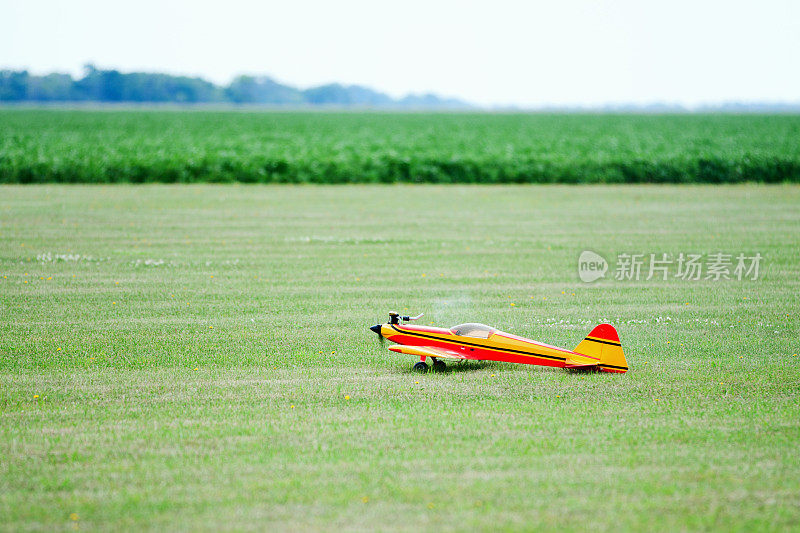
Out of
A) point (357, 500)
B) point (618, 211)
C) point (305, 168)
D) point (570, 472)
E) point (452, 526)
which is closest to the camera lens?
point (452, 526)

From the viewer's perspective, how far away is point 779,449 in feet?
23.6

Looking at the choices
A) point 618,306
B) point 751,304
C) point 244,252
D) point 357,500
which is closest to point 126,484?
point 357,500

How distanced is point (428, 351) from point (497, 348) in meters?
0.85

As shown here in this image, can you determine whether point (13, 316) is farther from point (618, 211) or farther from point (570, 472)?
point (618, 211)

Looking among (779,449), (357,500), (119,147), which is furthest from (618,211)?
(119,147)

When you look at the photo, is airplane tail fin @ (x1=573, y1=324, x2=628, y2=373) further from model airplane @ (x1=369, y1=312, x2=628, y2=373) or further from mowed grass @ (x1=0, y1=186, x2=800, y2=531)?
mowed grass @ (x1=0, y1=186, x2=800, y2=531)

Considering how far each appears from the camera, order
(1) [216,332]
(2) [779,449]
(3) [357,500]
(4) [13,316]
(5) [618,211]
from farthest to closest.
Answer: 1. (5) [618,211]
2. (4) [13,316]
3. (1) [216,332]
4. (2) [779,449]
5. (3) [357,500]

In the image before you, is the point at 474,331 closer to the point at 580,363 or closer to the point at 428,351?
the point at 428,351

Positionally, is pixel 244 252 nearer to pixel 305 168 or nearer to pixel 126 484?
pixel 126 484

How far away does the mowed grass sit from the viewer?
611 cm

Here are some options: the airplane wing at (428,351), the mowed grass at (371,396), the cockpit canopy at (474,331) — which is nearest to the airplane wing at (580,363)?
the mowed grass at (371,396)

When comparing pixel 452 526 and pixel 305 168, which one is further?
pixel 305 168

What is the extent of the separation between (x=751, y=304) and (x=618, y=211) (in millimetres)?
13205

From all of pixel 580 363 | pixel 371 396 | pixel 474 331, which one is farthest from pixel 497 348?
pixel 371 396
